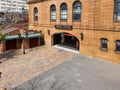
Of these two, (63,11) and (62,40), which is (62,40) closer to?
(62,40)

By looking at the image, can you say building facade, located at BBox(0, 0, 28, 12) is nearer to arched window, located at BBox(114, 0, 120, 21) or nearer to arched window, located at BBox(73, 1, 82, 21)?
arched window, located at BBox(73, 1, 82, 21)

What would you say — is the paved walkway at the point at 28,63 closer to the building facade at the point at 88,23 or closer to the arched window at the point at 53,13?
the building facade at the point at 88,23

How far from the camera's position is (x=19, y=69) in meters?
18.4

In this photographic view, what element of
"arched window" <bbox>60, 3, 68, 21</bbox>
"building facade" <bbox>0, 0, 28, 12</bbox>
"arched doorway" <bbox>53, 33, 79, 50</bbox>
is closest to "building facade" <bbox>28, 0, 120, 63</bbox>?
"arched window" <bbox>60, 3, 68, 21</bbox>

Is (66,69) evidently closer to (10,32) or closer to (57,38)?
(57,38)

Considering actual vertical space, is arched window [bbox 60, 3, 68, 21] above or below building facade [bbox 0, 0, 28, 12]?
below

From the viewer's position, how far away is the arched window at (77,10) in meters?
20.8

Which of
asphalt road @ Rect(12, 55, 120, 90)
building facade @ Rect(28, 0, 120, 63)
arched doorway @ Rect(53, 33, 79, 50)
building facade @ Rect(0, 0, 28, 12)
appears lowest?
asphalt road @ Rect(12, 55, 120, 90)

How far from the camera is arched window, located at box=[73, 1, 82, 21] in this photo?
68.1ft

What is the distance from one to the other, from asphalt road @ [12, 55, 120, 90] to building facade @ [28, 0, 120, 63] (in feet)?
5.44

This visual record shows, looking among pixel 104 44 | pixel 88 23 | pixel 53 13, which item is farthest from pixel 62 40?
pixel 104 44

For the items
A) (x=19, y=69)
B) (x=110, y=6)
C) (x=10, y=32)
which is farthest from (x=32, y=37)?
(x=110, y=6)

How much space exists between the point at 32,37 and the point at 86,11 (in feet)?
34.6

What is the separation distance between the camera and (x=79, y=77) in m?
15.6
